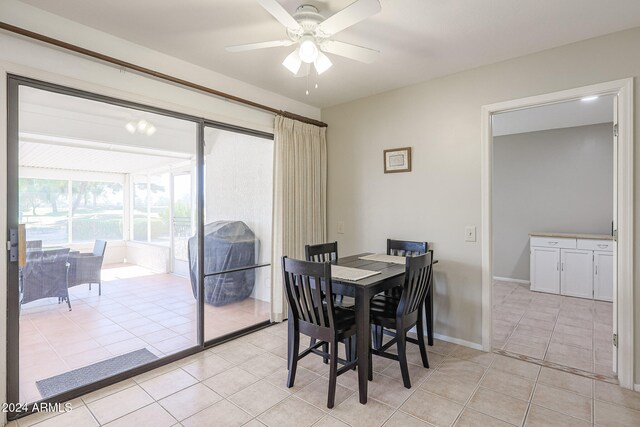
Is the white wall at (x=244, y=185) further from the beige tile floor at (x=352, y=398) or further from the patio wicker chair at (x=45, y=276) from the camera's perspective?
the beige tile floor at (x=352, y=398)

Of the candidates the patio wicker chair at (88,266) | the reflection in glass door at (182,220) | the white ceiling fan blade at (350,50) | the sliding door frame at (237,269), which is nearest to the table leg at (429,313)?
the sliding door frame at (237,269)

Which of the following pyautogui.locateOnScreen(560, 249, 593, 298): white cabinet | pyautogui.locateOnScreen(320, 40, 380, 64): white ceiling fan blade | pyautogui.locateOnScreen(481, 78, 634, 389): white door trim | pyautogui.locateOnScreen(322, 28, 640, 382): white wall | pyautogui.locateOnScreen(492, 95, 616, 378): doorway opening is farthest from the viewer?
pyautogui.locateOnScreen(560, 249, 593, 298): white cabinet

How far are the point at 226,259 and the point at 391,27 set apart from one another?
2529mm

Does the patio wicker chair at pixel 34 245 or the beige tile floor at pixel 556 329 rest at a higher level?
the patio wicker chair at pixel 34 245

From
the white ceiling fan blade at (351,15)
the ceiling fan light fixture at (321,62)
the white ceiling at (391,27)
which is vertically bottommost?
the ceiling fan light fixture at (321,62)

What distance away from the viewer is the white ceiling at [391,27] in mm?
2066

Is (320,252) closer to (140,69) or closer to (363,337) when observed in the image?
(363,337)

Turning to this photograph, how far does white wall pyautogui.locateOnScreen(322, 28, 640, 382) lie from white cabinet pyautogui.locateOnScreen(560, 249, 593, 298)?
2742mm

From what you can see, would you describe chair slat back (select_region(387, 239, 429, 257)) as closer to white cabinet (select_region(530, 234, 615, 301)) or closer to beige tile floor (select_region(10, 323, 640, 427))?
beige tile floor (select_region(10, 323, 640, 427))

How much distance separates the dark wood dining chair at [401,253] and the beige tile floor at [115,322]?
4.55 feet

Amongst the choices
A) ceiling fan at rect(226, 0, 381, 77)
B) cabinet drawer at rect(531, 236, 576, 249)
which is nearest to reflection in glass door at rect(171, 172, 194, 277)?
ceiling fan at rect(226, 0, 381, 77)

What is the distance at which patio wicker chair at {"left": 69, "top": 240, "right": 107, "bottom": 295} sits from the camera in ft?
7.98

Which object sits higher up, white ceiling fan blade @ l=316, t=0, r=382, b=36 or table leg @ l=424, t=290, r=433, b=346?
white ceiling fan blade @ l=316, t=0, r=382, b=36

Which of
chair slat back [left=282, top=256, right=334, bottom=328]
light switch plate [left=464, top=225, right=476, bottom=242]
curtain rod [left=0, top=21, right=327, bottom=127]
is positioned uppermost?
curtain rod [left=0, top=21, right=327, bottom=127]
